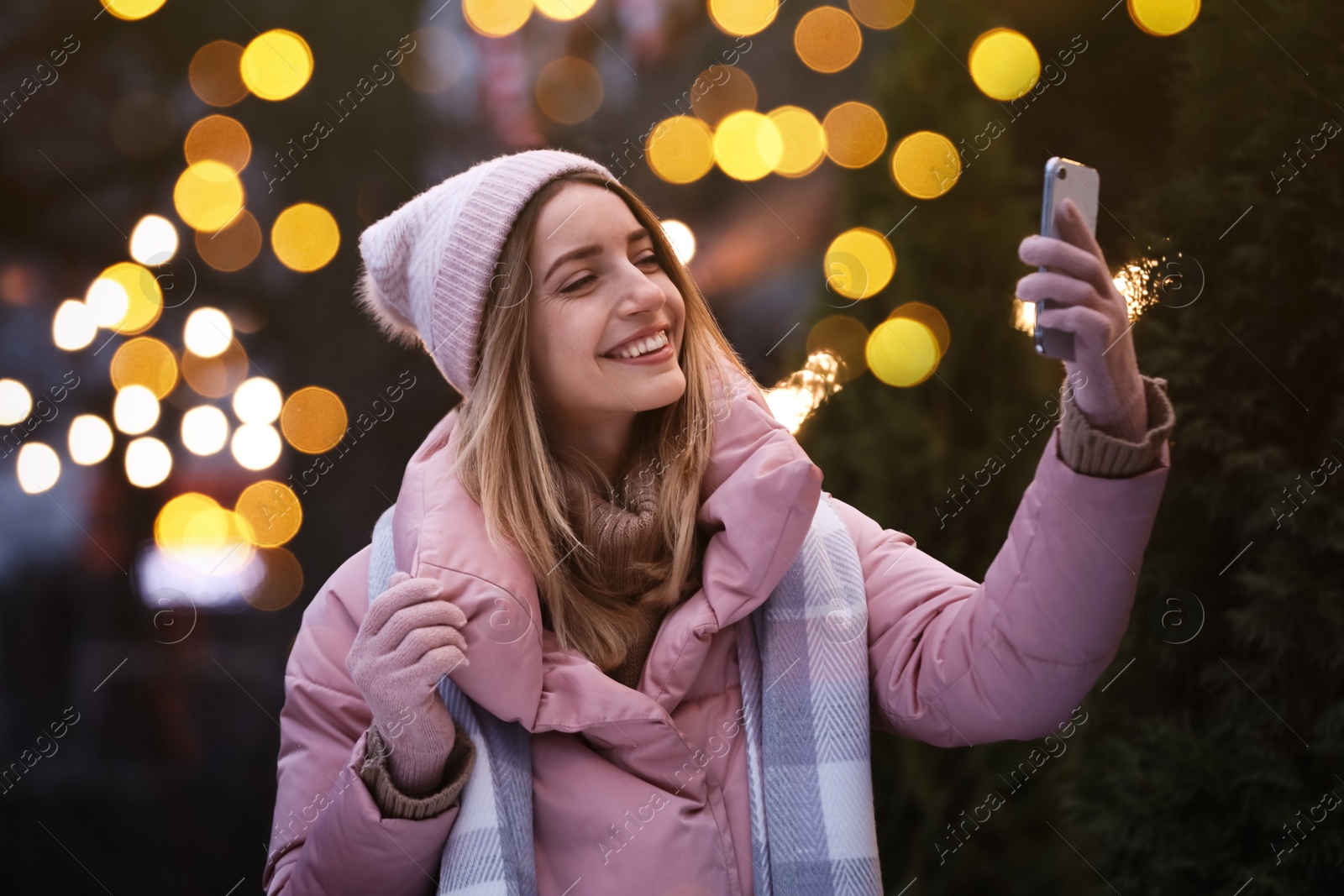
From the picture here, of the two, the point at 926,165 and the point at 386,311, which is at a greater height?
the point at 386,311

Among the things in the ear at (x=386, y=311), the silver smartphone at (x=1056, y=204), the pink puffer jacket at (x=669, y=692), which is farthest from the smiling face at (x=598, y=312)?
the silver smartphone at (x=1056, y=204)

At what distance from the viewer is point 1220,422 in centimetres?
189

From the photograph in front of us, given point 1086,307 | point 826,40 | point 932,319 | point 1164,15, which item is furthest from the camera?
point 826,40

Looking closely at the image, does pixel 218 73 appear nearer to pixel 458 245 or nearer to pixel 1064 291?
pixel 458 245

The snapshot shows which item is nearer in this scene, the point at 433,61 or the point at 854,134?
the point at 854,134

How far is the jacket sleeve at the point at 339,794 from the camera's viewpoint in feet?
3.72

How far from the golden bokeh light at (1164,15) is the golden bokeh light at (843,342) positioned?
908mm

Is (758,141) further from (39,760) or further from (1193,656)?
(39,760)

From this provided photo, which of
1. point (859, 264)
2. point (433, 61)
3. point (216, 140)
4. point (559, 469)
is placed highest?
point (216, 140)

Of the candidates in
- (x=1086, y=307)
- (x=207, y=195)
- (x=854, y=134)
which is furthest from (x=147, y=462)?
(x=1086, y=307)

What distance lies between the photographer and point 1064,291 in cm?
86

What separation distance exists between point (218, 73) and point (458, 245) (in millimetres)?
1760

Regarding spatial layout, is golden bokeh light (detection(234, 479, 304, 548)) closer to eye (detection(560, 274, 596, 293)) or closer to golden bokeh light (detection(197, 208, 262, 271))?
golden bokeh light (detection(197, 208, 262, 271))

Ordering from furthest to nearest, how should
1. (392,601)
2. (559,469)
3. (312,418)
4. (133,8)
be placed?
(312,418), (133,8), (559,469), (392,601)
